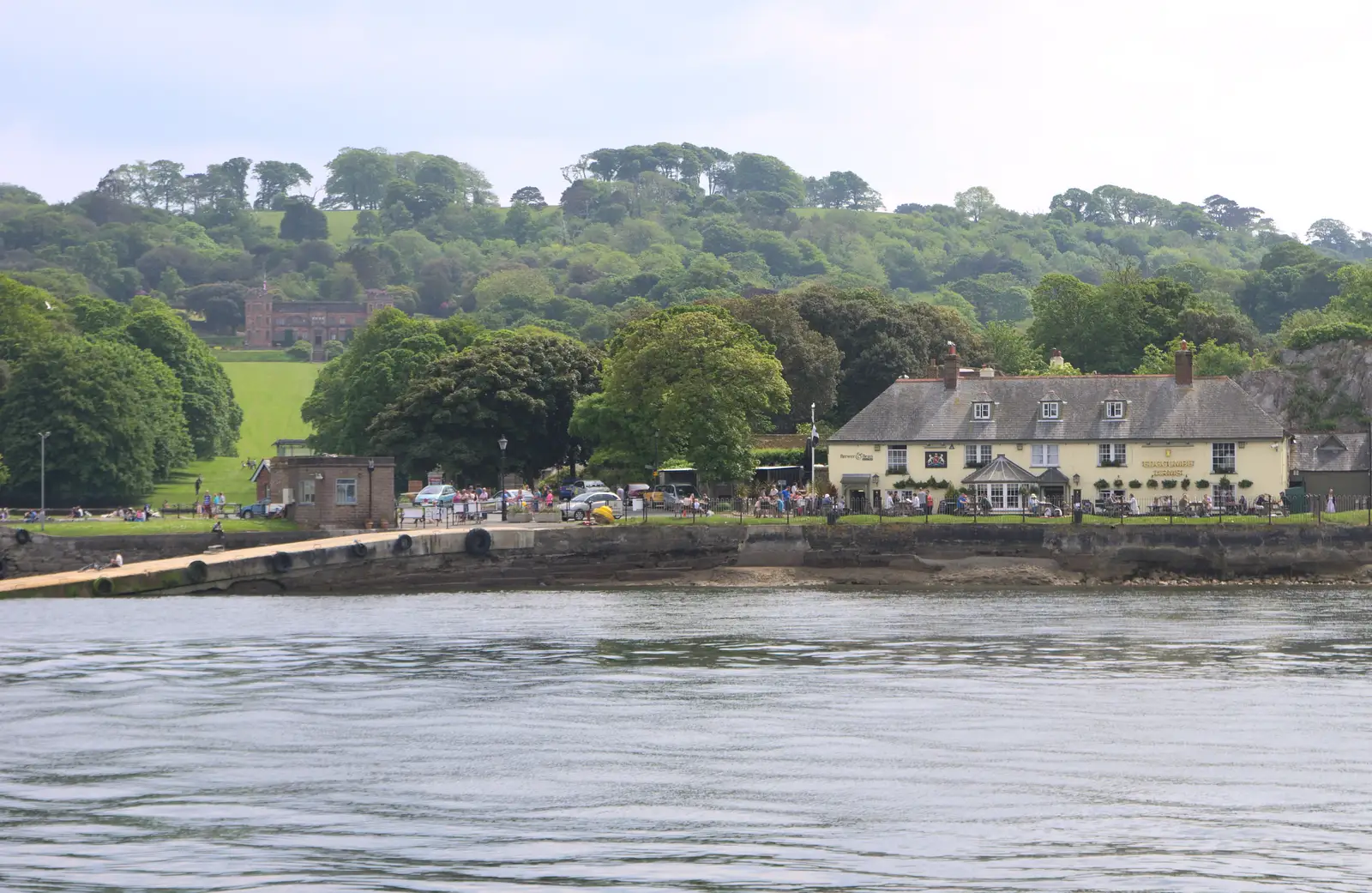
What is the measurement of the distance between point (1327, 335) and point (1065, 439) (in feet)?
92.6

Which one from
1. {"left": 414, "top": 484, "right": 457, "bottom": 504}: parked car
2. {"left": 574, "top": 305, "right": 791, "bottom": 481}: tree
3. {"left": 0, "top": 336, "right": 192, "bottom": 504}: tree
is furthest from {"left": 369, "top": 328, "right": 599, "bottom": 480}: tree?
{"left": 0, "top": 336, "right": 192, "bottom": 504}: tree

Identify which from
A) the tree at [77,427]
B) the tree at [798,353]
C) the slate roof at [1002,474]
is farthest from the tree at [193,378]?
the slate roof at [1002,474]

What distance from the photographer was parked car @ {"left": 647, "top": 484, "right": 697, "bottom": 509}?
68.2m

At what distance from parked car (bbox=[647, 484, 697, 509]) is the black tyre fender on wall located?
1070 cm

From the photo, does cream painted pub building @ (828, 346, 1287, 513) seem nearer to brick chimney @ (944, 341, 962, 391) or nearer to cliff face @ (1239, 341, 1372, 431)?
brick chimney @ (944, 341, 962, 391)

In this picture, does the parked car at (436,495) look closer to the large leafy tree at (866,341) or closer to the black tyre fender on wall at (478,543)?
the black tyre fender on wall at (478,543)

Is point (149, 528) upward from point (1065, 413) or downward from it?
downward

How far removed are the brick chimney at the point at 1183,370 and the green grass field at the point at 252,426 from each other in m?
58.3

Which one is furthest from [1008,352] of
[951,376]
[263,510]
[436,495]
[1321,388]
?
[263,510]

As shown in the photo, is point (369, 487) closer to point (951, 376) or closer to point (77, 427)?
point (951, 376)

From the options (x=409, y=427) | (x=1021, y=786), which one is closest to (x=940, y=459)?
(x=409, y=427)

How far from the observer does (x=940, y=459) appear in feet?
226

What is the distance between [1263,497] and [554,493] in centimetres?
3329

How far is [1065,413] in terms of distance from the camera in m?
68.7
